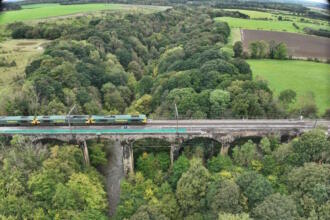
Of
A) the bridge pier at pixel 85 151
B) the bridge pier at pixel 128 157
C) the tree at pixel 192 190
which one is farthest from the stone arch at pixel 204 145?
the bridge pier at pixel 85 151

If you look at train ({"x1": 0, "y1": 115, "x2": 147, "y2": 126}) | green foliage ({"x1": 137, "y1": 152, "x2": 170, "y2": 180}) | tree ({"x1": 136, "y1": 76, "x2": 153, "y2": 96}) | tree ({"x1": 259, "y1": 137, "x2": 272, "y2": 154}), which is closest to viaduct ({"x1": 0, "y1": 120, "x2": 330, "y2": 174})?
train ({"x1": 0, "y1": 115, "x2": 147, "y2": 126})

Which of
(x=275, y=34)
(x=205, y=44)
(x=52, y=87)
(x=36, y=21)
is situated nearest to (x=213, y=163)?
(x=52, y=87)

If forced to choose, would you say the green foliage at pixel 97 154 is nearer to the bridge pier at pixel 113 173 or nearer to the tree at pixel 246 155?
the bridge pier at pixel 113 173

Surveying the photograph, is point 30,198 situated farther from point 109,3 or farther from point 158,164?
point 109,3

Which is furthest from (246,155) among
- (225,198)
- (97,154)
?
(97,154)

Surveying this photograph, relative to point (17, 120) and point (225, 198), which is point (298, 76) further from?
point (17, 120)
